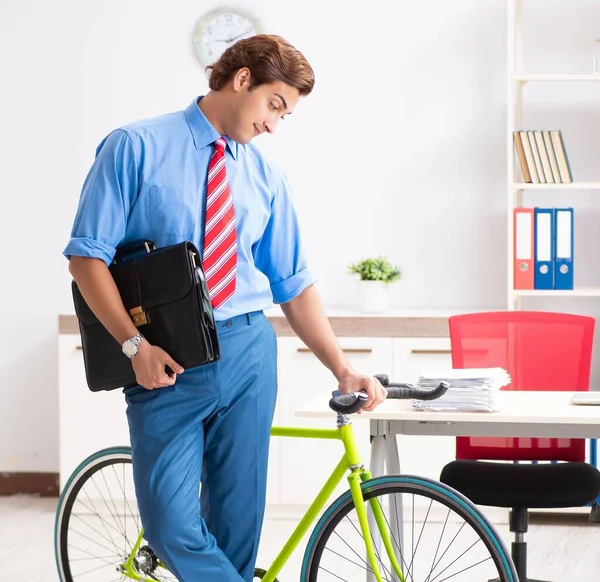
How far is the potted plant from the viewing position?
12.7ft

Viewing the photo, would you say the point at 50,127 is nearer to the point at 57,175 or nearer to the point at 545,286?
the point at 57,175

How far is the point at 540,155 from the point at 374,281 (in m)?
0.81

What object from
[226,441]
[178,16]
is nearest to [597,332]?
[178,16]

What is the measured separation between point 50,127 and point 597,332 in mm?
2558

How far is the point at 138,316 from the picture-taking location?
1773 millimetres

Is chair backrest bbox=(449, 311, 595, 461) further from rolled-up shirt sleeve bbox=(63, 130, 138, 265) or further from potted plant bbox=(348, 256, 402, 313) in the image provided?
rolled-up shirt sleeve bbox=(63, 130, 138, 265)

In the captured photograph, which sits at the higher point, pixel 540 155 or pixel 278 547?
pixel 540 155

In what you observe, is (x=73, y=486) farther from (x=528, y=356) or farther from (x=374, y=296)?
(x=374, y=296)

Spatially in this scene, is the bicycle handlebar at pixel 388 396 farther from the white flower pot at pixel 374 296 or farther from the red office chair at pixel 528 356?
the white flower pot at pixel 374 296

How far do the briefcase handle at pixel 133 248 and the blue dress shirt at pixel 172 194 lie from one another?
0.7 inches

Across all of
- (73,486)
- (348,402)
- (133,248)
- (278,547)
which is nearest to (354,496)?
(348,402)

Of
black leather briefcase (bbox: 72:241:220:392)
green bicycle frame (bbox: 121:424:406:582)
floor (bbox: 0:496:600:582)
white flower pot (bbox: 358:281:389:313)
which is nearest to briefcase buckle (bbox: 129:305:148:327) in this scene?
black leather briefcase (bbox: 72:241:220:392)

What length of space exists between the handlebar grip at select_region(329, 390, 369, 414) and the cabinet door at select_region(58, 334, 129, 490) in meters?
2.15

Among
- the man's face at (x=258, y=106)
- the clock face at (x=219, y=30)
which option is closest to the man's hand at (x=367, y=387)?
the man's face at (x=258, y=106)
